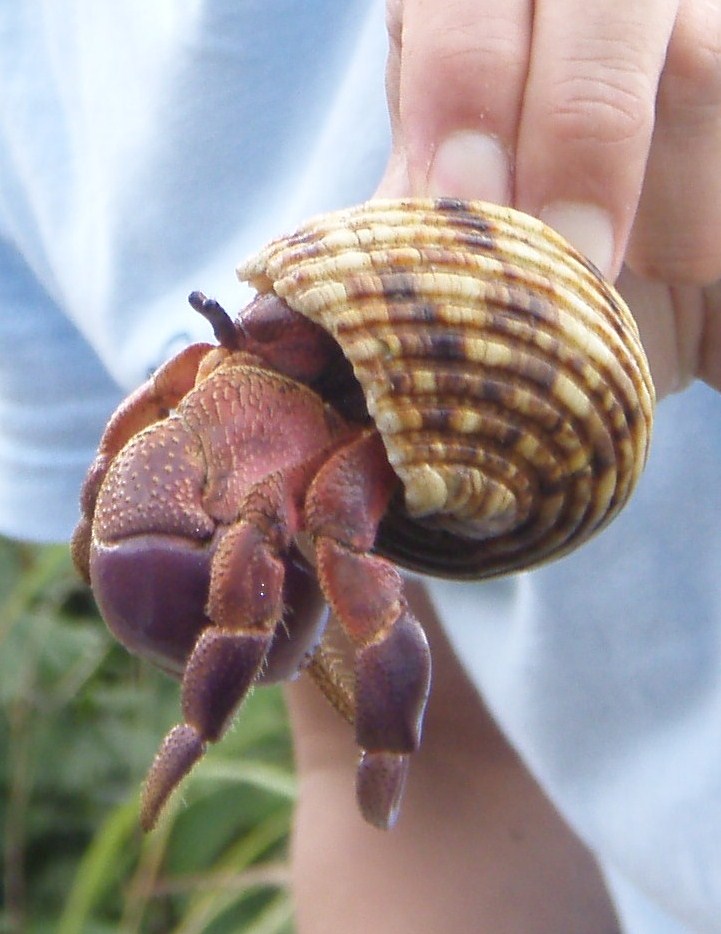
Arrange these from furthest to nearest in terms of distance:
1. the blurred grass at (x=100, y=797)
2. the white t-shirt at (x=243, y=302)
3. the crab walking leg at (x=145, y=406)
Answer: the blurred grass at (x=100, y=797) < the white t-shirt at (x=243, y=302) < the crab walking leg at (x=145, y=406)

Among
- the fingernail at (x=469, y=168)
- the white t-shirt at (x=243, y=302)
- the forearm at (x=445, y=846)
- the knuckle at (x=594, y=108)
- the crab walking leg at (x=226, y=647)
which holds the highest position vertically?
the knuckle at (x=594, y=108)

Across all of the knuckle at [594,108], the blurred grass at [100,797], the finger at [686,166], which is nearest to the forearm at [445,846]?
the blurred grass at [100,797]

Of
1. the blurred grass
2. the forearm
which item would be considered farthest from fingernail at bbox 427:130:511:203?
the blurred grass

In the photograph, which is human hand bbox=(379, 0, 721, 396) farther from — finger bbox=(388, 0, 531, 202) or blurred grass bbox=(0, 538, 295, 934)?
blurred grass bbox=(0, 538, 295, 934)

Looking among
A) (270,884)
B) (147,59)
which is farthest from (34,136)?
(270,884)

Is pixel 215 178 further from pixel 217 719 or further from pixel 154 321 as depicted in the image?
pixel 217 719

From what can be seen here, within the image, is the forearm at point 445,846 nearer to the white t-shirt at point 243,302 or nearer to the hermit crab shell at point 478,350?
the white t-shirt at point 243,302

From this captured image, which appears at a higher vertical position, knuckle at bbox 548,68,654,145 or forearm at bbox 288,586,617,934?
knuckle at bbox 548,68,654,145

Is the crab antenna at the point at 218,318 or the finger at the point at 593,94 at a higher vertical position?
the finger at the point at 593,94
